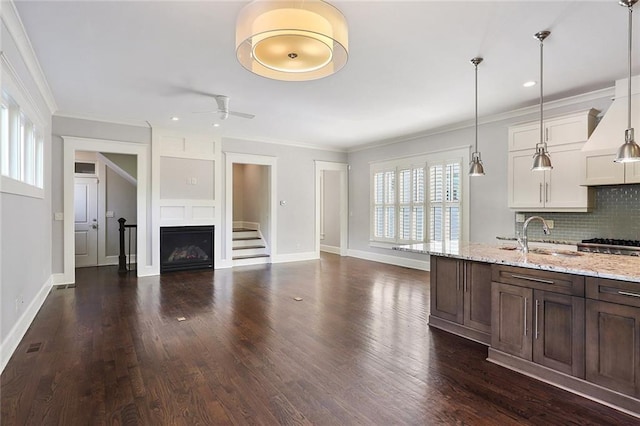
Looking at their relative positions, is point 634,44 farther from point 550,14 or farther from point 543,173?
point 543,173

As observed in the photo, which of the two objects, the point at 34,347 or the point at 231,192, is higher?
the point at 231,192

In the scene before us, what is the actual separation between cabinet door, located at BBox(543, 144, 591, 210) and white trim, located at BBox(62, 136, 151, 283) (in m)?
6.55

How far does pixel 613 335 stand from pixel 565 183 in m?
2.97

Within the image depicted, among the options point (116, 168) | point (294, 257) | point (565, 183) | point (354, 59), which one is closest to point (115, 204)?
point (116, 168)

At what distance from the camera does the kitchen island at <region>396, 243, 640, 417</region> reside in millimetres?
2102

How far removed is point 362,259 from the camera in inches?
326

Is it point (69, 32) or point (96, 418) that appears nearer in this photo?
point (96, 418)

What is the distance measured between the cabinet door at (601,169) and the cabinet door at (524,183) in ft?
1.76

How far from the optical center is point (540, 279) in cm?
251

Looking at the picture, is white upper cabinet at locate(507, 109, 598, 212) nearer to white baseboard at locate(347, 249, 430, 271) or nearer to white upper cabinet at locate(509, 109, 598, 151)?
white upper cabinet at locate(509, 109, 598, 151)

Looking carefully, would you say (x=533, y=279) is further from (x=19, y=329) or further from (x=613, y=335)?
(x=19, y=329)

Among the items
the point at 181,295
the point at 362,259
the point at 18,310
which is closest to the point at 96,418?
the point at 18,310

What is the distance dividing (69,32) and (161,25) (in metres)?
0.89

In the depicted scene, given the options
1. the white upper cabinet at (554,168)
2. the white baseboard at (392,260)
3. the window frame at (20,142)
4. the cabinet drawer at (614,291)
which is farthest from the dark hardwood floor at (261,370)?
the white baseboard at (392,260)
